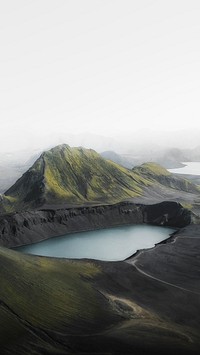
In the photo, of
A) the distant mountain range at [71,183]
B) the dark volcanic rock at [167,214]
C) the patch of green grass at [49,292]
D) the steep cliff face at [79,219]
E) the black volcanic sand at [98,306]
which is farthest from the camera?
the distant mountain range at [71,183]

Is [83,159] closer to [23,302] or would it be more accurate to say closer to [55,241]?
[55,241]

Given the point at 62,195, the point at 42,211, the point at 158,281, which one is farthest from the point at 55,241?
the point at 158,281

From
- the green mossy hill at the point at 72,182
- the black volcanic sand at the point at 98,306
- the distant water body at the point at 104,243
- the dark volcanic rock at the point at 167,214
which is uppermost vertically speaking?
the green mossy hill at the point at 72,182

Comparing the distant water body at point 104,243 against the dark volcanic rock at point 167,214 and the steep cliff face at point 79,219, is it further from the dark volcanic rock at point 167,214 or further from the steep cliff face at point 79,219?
the dark volcanic rock at point 167,214

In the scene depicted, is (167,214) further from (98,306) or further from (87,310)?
(87,310)

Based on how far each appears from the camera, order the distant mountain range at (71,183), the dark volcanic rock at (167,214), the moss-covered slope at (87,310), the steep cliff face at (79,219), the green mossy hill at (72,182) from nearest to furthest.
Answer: the moss-covered slope at (87,310) < the steep cliff face at (79,219) < the dark volcanic rock at (167,214) < the distant mountain range at (71,183) < the green mossy hill at (72,182)

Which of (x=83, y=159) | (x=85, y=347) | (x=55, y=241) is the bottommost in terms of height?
(x=55, y=241)

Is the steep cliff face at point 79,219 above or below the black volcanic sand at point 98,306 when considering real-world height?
below

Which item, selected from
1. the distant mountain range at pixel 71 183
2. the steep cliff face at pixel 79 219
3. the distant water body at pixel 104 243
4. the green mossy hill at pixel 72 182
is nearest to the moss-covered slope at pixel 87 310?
the distant water body at pixel 104 243
